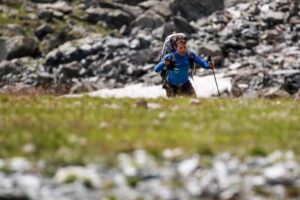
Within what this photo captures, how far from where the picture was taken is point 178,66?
30.0 meters

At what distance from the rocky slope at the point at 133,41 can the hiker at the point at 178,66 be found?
29642 mm

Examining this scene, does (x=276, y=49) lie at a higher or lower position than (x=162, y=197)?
lower

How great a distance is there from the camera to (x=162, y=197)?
12.8m

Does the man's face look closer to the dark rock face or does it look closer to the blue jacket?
the blue jacket

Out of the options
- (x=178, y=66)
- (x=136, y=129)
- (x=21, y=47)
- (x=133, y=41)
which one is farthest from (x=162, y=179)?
(x=21, y=47)

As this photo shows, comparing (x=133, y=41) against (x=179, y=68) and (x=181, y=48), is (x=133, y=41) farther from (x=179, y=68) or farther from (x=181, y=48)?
(x=181, y=48)

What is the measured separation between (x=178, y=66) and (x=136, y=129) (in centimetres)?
1302

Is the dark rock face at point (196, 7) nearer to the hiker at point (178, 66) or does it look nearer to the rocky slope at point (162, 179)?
the hiker at point (178, 66)

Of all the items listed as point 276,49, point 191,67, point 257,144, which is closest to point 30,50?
point 276,49

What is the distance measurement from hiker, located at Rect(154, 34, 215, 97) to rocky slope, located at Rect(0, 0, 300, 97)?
97.3 ft

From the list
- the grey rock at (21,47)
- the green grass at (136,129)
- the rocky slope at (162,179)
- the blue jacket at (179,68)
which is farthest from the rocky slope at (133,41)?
the rocky slope at (162,179)

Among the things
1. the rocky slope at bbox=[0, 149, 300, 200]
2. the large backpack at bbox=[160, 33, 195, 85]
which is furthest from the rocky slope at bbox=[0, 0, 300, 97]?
the rocky slope at bbox=[0, 149, 300, 200]

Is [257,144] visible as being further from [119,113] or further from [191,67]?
[191,67]

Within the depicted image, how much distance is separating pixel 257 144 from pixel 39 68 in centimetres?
7319
